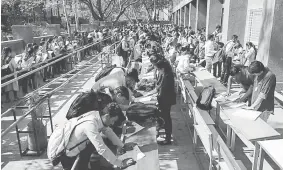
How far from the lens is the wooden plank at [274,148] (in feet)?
11.2

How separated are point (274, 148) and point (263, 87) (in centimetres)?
154

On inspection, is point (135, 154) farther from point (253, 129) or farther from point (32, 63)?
point (32, 63)

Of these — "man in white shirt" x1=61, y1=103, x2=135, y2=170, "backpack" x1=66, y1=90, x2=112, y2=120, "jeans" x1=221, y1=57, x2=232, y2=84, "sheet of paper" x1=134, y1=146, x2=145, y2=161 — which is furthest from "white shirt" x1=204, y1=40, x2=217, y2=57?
"man in white shirt" x1=61, y1=103, x2=135, y2=170

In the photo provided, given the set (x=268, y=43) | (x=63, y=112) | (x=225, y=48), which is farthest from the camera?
(x=225, y=48)

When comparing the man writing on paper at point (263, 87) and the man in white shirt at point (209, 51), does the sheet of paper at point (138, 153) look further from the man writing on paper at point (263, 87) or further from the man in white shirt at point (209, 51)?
the man in white shirt at point (209, 51)

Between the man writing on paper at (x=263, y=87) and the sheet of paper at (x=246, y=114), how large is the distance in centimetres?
14

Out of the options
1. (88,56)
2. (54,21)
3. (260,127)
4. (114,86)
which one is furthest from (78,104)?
(54,21)

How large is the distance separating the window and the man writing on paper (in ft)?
24.2

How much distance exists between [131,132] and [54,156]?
4.58 feet

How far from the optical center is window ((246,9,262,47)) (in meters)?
11.7

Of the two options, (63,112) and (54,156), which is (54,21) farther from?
(54,156)

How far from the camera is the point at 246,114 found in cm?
493

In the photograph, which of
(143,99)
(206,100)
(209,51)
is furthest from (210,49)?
(143,99)

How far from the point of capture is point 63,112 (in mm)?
7668
